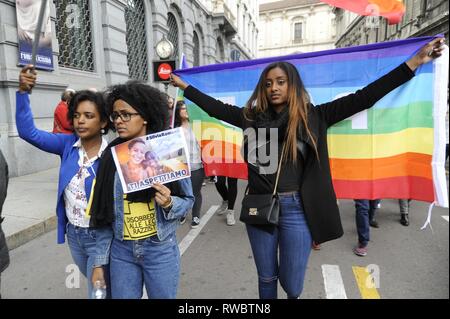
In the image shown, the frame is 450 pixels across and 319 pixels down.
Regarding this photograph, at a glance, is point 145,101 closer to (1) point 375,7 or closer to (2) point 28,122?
(2) point 28,122

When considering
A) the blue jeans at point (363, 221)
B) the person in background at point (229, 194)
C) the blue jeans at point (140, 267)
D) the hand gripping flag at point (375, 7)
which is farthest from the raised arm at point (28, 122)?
the blue jeans at point (363, 221)

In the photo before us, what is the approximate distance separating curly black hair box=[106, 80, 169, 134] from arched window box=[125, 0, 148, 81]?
10.3 meters

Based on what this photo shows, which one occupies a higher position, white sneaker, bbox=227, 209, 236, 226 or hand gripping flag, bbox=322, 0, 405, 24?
hand gripping flag, bbox=322, 0, 405, 24

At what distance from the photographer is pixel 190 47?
16.5 meters

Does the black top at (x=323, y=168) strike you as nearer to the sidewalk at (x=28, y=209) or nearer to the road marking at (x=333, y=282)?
the road marking at (x=333, y=282)

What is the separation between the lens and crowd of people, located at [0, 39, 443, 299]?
1801mm

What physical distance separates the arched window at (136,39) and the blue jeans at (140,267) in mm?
10598

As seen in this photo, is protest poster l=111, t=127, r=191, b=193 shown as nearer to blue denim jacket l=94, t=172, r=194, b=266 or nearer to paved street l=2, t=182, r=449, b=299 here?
blue denim jacket l=94, t=172, r=194, b=266

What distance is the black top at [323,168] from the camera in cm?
202

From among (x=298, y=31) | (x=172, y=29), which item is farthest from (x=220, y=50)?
(x=298, y=31)

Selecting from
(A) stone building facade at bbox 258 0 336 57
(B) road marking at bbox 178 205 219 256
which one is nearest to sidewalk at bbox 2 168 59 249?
(B) road marking at bbox 178 205 219 256

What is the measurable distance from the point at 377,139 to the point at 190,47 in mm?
15021

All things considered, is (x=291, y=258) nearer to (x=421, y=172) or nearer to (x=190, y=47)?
(x=421, y=172)
